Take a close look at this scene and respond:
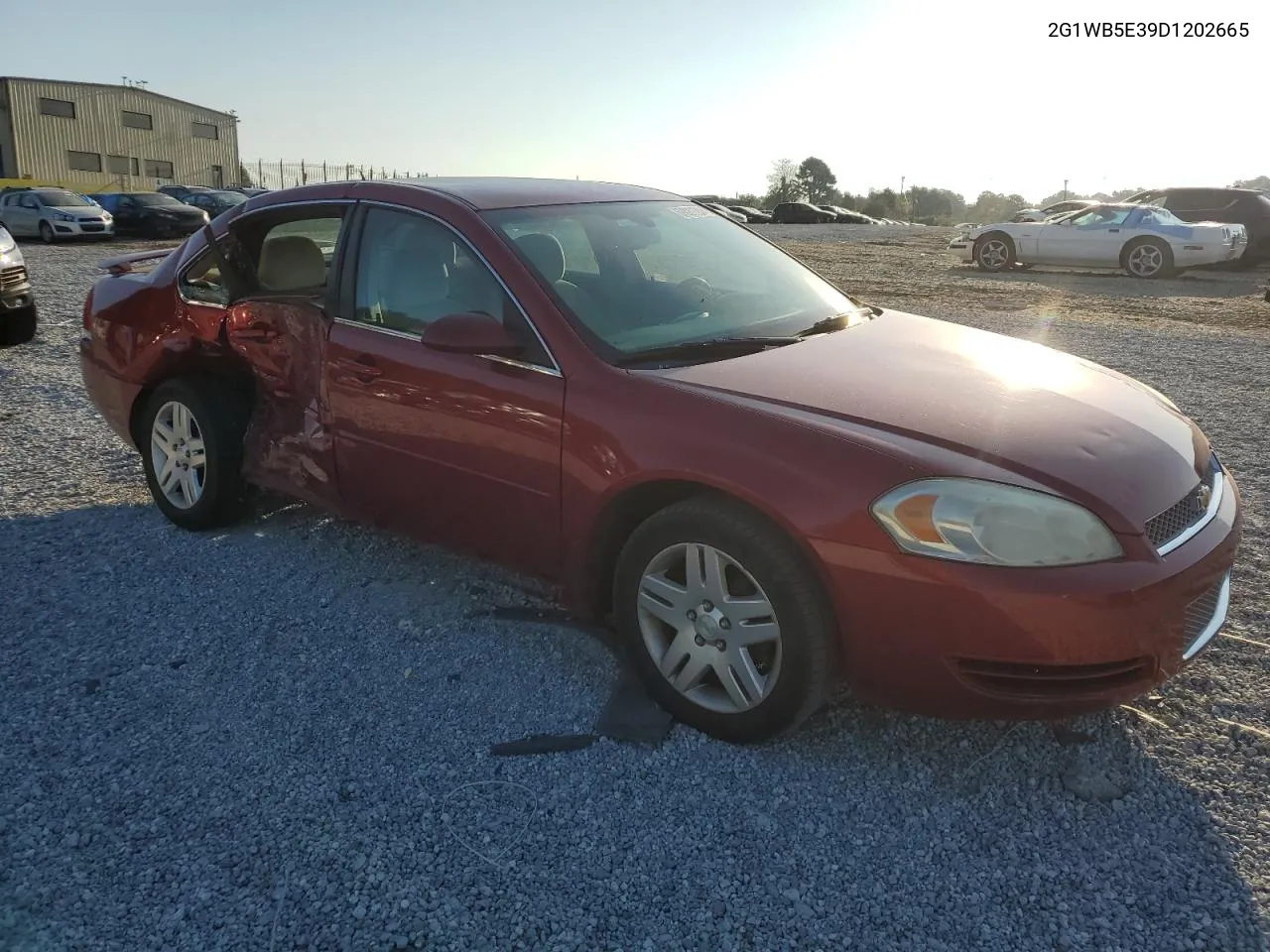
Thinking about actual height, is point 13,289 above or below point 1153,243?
below

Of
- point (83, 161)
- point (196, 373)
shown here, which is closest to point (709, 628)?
point (196, 373)

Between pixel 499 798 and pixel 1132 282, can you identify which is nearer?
pixel 499 798

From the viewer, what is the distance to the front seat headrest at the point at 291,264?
13.8 ft

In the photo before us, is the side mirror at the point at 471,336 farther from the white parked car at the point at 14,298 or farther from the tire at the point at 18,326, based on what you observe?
the tire at the point at 18,326

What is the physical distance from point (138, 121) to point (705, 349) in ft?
203

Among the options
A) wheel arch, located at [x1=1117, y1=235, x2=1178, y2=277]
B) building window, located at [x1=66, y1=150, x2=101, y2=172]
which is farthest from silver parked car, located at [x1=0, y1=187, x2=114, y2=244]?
building window, located at [x1=66, y1=150, x2=101, y2=172]

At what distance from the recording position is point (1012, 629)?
2.51 meters

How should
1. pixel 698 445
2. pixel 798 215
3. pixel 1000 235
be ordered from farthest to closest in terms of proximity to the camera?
pixel 798 215 < pixel 1000 235 < pixel 698 445

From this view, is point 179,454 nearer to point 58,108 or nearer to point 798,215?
point 798,215

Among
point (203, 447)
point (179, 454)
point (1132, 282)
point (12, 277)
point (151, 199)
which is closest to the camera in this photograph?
point (203, 447)

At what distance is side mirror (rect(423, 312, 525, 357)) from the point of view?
10.5ft

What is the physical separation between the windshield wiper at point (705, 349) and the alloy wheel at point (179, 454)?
90.7 inches

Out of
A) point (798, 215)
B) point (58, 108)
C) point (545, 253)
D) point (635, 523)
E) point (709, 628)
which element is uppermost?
point (58, 108)

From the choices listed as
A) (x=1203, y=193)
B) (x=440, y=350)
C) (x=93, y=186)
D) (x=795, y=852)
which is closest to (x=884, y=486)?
(x=795, y=852)
